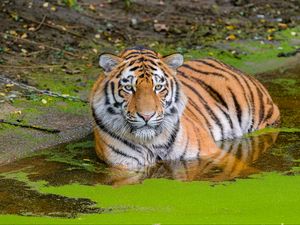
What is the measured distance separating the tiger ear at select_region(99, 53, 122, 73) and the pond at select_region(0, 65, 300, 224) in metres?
0.72

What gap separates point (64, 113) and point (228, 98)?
1457 millimetres

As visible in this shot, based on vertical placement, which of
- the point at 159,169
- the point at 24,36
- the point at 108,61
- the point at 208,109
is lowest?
the point at 159,169

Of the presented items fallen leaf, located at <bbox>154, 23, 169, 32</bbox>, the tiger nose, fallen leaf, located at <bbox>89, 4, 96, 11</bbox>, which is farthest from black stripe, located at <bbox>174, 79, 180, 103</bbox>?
fallen leaf, located at <bbox>89, 4, 96, 11</bbox>

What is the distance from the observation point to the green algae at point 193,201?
5277 millimetres

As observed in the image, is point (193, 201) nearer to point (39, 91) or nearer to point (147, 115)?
point (147, 115)

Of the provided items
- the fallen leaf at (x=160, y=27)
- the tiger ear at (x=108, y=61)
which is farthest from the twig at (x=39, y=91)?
the fallen leaf at (x=160, y=27)

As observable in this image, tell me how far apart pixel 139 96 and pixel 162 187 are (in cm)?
80

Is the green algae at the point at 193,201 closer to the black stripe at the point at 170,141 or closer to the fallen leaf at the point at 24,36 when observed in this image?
the black stripe at the point at 170,141

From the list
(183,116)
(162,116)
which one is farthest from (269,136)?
(162,116)

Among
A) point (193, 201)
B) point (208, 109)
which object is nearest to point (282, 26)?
point (208, 109)

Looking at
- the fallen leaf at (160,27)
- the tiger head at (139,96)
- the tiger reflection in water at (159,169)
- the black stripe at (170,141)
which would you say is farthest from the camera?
the fallen leaf at (160,27)

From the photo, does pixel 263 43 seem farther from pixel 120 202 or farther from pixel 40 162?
pixel 120 202

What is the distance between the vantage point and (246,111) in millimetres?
8078

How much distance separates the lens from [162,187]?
20.3ft
